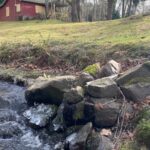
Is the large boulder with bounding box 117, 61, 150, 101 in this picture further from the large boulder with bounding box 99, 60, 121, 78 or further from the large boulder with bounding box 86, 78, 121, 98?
the large boulder with bounding box 99, 60, 121, 78

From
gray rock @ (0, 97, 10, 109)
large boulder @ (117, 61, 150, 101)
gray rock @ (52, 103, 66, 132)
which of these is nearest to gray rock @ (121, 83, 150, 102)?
large boulder @ (117, 61, 150, 101)

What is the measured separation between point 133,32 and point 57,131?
26.2 feet

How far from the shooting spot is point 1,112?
434 inches

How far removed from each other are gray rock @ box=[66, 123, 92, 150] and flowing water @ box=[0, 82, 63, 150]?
19.3 inches

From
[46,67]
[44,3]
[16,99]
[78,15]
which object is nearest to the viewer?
[16,99]

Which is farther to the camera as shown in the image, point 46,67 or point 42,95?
point 46,67

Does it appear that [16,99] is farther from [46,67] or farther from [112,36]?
[112,36]

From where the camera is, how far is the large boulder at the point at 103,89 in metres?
9.50

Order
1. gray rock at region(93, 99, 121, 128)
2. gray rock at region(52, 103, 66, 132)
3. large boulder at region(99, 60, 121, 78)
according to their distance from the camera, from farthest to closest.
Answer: large boulder at region(99, 60, 121, 78)
gray rock at region(52, 103, 66, 132)
gray rock at region(93, 99, 121, 128)

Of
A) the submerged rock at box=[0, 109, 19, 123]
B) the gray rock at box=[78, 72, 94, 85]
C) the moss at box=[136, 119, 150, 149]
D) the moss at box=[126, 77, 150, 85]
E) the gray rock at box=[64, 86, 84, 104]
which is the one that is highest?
the moss at box=[126, 77, 150, 85]

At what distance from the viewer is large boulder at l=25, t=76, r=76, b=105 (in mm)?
10415

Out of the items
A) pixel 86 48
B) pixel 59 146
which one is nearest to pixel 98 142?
pixel 59 146

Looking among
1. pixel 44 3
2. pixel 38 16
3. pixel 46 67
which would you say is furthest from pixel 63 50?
pixel 44 3

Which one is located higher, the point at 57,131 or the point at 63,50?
the point at 63,50
